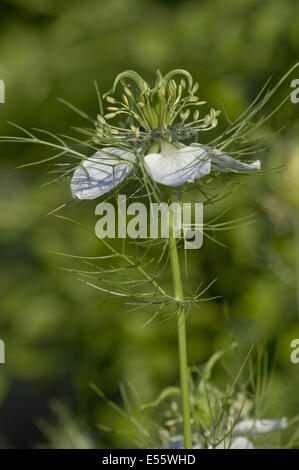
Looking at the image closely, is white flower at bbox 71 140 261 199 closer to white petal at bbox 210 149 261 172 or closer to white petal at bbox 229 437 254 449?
white petal at bbox 210 149 261 172

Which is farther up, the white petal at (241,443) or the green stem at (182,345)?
the green stem at (182,345)

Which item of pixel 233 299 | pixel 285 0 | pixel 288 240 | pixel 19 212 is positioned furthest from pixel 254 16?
pixel 19 212

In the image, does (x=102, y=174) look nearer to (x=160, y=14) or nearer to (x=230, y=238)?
(x=230, y=238)

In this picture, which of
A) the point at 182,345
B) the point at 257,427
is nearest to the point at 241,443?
the point at 257,427

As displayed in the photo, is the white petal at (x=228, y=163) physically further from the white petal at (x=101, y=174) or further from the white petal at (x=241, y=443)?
the white petal at (x=241, y=443)

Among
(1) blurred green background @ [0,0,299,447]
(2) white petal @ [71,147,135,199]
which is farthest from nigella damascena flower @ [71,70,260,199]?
(1) blurred green background @ [0,0,299,447]

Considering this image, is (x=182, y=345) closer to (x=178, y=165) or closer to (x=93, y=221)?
(x=178, y=165)

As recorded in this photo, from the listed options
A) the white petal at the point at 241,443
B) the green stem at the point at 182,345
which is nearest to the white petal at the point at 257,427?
the white petal at the point at 241,443
